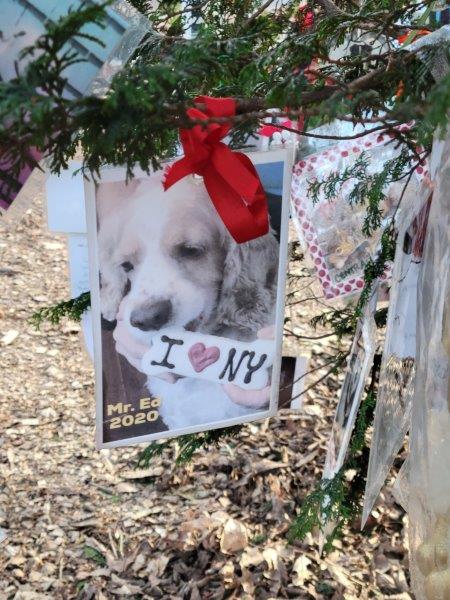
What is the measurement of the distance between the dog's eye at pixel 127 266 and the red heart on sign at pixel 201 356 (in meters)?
0.12

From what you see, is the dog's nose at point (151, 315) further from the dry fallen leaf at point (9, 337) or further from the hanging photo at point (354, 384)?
the dry fallen leaf at point (9, 337)

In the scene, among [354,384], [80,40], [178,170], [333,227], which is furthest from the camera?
[333,227]

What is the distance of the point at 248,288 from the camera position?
77cm

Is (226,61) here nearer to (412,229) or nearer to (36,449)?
(412,229)

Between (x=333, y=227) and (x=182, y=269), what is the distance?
537 mm

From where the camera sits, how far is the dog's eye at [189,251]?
0.73 meters

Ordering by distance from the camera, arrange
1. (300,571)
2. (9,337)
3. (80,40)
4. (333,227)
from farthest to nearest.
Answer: (9,337), (300,571), (333,227), (80,40)

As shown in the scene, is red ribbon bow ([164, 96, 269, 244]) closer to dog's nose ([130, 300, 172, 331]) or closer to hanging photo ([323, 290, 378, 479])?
dog's nose ([130, 300, 172, 331])

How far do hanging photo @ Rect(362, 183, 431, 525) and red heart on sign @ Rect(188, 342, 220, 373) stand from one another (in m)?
0.19

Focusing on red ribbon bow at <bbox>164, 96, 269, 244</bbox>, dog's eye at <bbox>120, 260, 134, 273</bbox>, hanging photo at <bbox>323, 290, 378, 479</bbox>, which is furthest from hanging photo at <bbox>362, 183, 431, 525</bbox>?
dog's eye at <bbox>120, 260, 134, 273</bbox>

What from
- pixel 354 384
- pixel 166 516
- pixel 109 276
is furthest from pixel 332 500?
pixel 166 516

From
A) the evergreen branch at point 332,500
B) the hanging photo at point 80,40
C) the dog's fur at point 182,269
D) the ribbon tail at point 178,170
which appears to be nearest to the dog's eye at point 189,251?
the dog's fur at point 182,269

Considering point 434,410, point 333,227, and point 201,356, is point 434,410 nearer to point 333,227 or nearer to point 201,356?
point 201,356

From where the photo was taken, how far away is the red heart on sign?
79 cm
